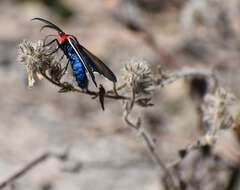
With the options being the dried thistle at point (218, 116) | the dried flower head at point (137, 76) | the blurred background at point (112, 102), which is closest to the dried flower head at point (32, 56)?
the dried flower head at point (137, 76)

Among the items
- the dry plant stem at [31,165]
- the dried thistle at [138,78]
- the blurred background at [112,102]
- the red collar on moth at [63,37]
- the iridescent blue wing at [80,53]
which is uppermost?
the blurred background at [112,102]

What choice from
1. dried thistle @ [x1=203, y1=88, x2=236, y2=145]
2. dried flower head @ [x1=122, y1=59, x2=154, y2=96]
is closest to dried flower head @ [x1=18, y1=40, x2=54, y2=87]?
dried flower head @ [x1=122, y1=59, x2=154, y2=96]

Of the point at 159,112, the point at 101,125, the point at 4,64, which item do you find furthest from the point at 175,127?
Answer: the point at 4,64

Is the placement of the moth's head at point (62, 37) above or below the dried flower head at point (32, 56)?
above

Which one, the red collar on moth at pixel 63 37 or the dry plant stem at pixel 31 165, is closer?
the red collar on moth at pixel 63 37

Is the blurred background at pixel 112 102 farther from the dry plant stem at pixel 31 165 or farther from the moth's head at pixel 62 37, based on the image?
the moth's head at pixel 62 37

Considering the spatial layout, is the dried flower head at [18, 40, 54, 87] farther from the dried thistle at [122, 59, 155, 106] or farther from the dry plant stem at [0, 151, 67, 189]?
the dry plant stem at [0, 151, 67, 189]
